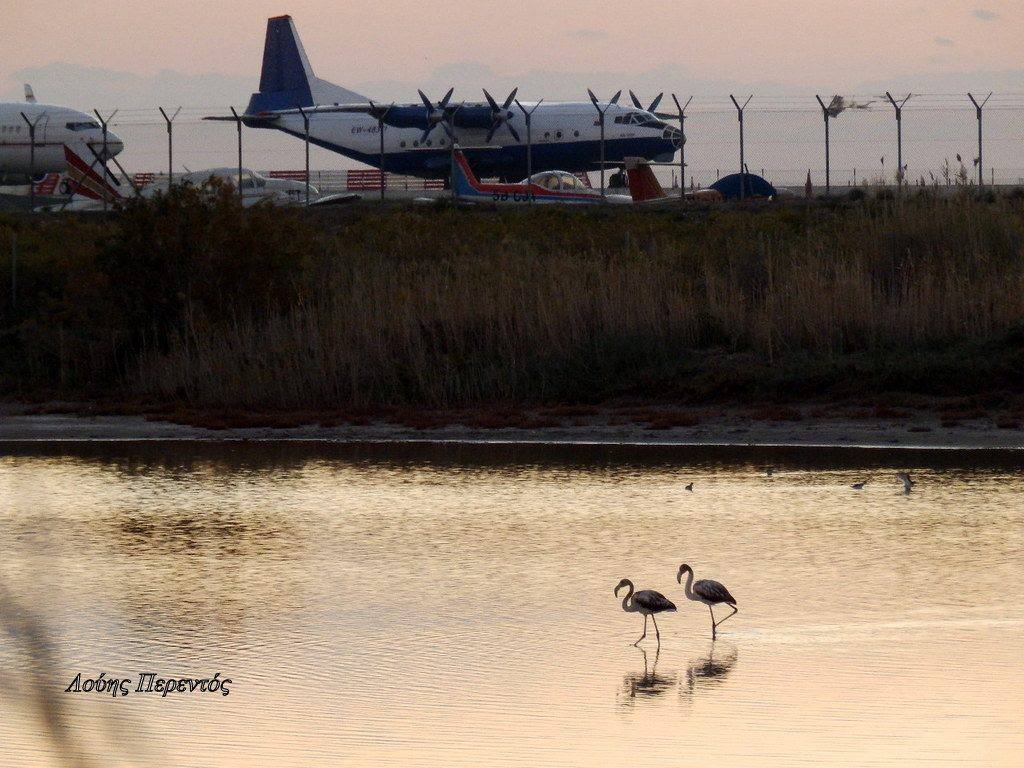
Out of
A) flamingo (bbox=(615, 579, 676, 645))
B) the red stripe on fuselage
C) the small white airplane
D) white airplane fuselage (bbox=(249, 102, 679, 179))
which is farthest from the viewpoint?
white airplane fuselage (bbox=(249, 102, 679, 179))

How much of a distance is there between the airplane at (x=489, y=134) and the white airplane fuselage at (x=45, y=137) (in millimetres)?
7068

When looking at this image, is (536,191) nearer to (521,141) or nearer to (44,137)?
(521,141)

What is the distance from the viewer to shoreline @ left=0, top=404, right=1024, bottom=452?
60.2ft

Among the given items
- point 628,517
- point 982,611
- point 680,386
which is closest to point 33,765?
point 982,611

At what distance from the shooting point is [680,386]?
21.7 metres

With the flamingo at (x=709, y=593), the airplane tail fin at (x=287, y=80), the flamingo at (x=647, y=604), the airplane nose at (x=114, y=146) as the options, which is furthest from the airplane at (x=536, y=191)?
the flamingo at (x=647, y=604)

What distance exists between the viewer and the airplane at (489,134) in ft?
186

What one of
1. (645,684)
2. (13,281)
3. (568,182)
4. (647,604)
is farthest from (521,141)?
(645,684)

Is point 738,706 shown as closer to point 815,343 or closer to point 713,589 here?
point 713,589

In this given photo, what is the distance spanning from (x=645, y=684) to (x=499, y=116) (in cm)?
5295

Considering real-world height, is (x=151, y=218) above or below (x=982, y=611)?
above

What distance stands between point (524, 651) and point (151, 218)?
62.2ft

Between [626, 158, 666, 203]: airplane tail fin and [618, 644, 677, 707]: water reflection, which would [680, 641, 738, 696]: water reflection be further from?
[626, 158, 666, 203]: airplane tail fin

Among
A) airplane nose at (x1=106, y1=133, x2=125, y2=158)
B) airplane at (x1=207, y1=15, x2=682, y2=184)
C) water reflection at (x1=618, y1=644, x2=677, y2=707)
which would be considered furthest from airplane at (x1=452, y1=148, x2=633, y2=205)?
water reflection at (x1=618, y1=644, x2=677, y2=707)
